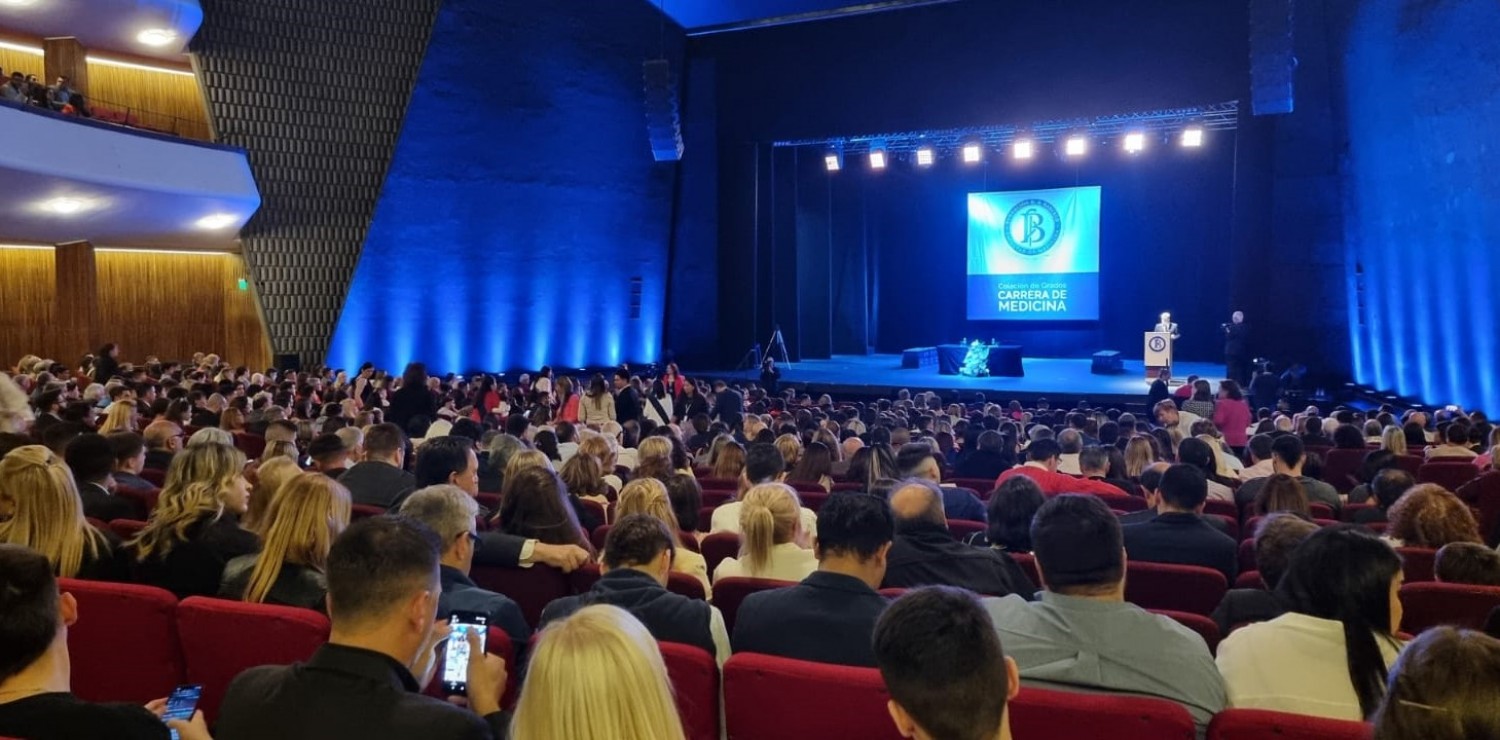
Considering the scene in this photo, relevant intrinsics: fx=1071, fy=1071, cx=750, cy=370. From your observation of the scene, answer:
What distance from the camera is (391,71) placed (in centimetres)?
1645

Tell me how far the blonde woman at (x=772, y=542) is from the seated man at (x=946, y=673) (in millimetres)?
2120

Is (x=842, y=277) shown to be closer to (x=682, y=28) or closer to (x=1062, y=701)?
(x=682, y=28)

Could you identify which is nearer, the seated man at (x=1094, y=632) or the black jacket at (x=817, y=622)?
the seated man at (x=1094, y=632)

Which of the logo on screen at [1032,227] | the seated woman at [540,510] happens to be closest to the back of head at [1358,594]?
the seated woman at [540,510]

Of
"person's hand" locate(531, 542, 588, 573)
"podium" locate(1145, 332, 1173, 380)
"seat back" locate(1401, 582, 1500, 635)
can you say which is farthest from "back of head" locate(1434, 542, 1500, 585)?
"podium" locate(1145, 332, 1173, 380)

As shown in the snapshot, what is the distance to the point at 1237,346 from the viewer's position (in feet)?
50.8

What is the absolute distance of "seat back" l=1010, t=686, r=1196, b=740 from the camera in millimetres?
2186

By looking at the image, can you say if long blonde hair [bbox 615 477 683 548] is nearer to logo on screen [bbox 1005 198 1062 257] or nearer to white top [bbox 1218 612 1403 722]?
white top [bbox 1218 612 1403 722]

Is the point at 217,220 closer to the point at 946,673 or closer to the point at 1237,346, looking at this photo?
the point at 1237,346

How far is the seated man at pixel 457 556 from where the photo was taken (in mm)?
3006

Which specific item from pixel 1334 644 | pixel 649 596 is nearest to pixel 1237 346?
pixel 1334 644

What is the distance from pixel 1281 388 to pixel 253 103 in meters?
15.4

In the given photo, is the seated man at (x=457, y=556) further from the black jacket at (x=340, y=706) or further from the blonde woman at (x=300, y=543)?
→ the black jacket at (x=340, y=706)

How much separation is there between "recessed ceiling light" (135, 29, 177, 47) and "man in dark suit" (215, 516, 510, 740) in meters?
15.8
